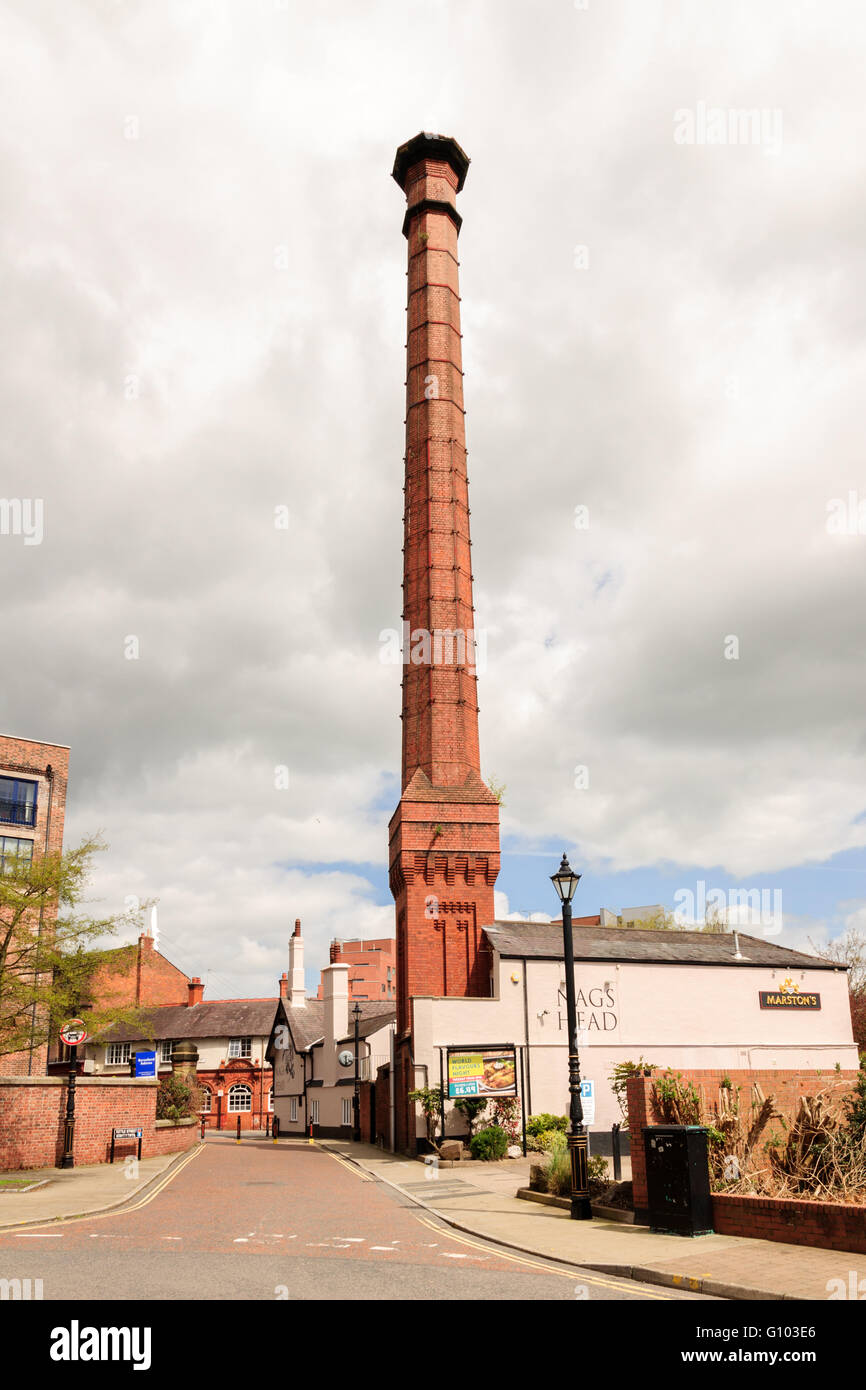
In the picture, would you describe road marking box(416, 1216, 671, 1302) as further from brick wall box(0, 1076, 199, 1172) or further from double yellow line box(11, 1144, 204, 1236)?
brick wall box(0, 1076, 199, 1172)

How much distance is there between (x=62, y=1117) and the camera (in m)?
25.4

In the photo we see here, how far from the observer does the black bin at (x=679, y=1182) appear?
12.5 metres

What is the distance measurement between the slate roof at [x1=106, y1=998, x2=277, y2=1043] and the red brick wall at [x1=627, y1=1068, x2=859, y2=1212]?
5304cm

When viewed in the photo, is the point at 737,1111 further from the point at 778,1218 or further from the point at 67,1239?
the point at 67,1239

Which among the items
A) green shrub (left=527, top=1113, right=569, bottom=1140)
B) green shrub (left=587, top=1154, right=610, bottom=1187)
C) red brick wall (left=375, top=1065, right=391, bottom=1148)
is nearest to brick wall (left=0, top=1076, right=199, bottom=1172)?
red brick wall (left=375, top=1065, right=391, bottom=1148)

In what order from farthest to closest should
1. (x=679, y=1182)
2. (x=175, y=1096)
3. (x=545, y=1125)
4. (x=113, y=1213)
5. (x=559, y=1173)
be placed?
(x=175, y=1096) < (x=545, y=1125) < (x=559, y=1173) < (x=113, y=1213) < (x=679, y=1182)

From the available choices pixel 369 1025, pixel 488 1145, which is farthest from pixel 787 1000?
pixel 369 1025

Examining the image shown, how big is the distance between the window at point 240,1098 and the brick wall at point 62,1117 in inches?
1427

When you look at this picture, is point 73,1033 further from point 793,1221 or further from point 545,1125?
point 793,1221

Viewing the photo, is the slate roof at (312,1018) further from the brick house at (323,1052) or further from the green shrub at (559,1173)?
the green shrub at (559,1173)

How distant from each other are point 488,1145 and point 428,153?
39938 mm

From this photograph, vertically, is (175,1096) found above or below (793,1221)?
below

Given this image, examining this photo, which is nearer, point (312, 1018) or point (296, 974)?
point (312, 1018)
